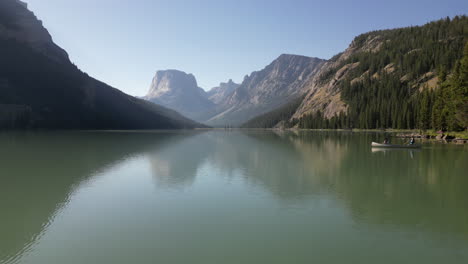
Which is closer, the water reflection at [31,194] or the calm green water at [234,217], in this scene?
the calm green water at [234,217]

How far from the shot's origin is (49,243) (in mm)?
15555

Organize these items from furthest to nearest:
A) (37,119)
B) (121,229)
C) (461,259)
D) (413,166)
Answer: (37,119)
(413,166)
(121,229)
(461,259)

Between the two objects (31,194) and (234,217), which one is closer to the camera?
(234,217)

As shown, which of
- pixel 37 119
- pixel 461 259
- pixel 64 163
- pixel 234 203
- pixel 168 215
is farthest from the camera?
pixel 37 119

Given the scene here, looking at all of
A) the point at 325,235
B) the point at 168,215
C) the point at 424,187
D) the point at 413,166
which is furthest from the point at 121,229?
the point at 413,166

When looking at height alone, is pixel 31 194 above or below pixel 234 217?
above

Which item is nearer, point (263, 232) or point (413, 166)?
point (263, 232)

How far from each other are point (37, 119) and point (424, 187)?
231244 millimetres

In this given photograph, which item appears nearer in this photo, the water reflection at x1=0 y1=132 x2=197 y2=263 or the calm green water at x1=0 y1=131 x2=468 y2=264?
the calm green water at x1=0 y1=131 x2=468 y2=264

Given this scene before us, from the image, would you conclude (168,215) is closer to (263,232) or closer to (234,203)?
(234,203)

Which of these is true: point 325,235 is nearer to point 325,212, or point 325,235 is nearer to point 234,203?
point 325,212

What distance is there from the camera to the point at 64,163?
149 ft

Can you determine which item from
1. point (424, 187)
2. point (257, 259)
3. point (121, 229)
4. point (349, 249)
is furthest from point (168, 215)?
point (424, 187)

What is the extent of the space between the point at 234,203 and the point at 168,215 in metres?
5.91
